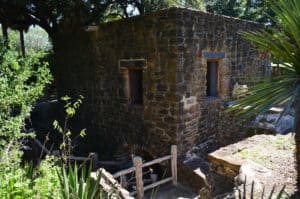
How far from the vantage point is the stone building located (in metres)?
5.76

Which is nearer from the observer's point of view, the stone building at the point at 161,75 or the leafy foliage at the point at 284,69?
the leafy foliage at the point at 284,69

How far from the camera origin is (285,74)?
2527mm

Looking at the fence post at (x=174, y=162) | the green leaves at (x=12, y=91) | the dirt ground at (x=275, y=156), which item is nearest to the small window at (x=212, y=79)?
the fence post at (x=174, y=162)

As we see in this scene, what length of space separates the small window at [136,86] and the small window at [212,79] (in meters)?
1.76

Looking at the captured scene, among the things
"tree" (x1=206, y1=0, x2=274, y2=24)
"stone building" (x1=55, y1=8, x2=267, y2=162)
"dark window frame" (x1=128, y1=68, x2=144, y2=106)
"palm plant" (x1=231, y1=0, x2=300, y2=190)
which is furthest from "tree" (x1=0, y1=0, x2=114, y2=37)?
"tree" (x1=206, y1=0, x2=274, y2=24)

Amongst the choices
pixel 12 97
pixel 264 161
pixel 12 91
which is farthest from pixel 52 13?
pixel 264 161

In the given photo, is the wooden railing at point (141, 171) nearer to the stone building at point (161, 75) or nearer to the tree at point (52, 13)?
the stone building at point (161, 75)

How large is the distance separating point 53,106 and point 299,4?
31.4ft

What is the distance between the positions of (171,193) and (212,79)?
3.14 metres

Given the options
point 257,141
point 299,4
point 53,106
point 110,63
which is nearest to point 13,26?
point 53,106

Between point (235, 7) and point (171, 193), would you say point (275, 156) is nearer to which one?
point (171, 193)

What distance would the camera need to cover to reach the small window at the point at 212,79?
22.9 ft

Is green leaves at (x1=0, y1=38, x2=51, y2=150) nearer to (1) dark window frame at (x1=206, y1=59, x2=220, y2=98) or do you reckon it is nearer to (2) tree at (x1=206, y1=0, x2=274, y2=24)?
(1) dark window frame at (x1=206, y1=59, x2=220, y2=98)

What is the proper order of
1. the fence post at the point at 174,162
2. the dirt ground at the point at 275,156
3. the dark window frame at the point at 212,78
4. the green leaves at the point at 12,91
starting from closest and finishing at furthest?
the dirt ground at the point at 275,156 → the green leaves at the point at 12,91 → the fence post at the point at 174,162 → the dark window frame at the point at 212,78
